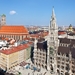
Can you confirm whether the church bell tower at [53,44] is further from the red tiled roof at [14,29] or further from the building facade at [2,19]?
the building facade at [2,19]

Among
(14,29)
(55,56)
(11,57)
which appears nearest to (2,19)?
(14,29)

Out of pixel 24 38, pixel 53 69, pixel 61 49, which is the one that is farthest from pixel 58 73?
pixel 24 38

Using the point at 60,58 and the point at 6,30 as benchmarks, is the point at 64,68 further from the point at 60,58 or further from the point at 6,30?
the point at 6,30

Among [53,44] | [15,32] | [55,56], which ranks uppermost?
[15,32]

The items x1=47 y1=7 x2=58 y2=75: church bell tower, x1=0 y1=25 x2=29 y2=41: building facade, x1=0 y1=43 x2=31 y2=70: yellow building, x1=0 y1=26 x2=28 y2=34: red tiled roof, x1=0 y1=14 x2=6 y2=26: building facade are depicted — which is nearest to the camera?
x1=47 y1=7 x2=58 y2=75: church bell tower

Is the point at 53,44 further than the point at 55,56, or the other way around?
the point at 53,44

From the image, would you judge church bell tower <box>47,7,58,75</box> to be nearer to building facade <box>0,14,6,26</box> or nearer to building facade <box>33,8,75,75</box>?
building facade <box>33,8,75,75</box>

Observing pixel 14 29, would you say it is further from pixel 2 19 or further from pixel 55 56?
pixel 55 56

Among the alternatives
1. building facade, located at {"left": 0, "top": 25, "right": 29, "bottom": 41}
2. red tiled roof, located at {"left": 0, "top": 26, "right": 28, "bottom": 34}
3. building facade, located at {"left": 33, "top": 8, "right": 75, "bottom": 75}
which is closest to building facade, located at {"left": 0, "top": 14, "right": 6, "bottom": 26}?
red tiled roof, located at {"left": 0, "top": 26, "right": 28, "bottom": 34}

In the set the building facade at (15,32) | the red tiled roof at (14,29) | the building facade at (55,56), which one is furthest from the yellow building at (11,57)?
the red tiled roof at (14,29)
